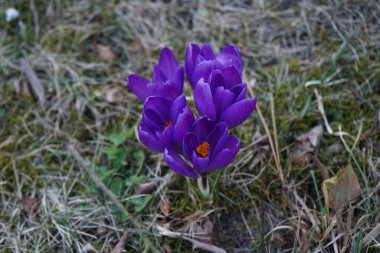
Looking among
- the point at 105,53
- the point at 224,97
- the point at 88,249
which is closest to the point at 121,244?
the point at 88,249

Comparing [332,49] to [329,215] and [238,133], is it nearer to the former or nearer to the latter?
[238,133]

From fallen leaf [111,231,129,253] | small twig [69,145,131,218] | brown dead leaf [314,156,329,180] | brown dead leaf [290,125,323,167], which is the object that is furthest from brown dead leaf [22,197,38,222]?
brown dead leaf [314,156,329,180]

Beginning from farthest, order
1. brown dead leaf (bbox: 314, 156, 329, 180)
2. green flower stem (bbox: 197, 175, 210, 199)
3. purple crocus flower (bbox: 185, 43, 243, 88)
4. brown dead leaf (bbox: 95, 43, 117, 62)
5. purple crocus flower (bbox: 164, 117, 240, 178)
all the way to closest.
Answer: brown dead leaf (bbox: 95, 43, 117, 62) < brown dead leaf (bbox: 314, 156, 329, 180) < green flower stem (bbox: 197, 175, 210, 199) < purple crocus flower (bbox: 185, 43, 243, 88) < purple crocus flower (bbox: 164, 117, 240, 178)

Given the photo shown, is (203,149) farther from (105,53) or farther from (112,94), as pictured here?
(105,53)

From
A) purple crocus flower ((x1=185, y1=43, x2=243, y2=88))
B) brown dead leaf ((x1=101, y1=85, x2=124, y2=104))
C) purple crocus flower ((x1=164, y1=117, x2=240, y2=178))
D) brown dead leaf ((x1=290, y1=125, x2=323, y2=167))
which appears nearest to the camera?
purple crocus flower ((x1=164, y1=117, x2=240, y2=178))

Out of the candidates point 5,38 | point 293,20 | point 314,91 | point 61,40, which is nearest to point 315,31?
point 293,20

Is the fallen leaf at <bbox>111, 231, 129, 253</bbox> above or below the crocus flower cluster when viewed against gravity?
below

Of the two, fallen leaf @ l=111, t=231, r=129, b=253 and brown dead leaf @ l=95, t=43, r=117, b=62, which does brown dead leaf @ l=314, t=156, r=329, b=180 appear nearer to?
fallen leaf @ l=111, t=231, r=129, b=253
